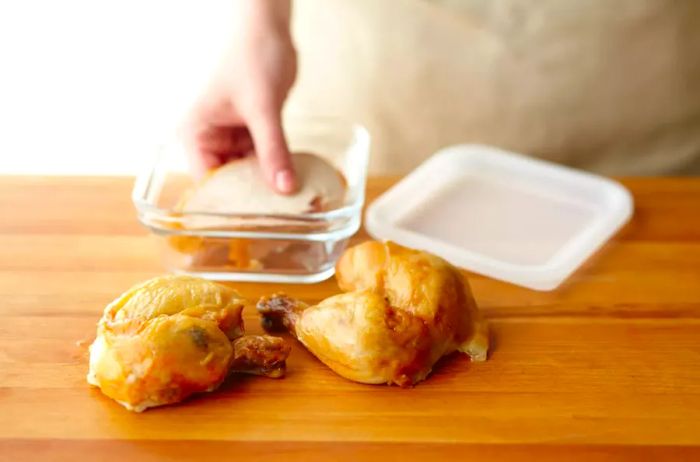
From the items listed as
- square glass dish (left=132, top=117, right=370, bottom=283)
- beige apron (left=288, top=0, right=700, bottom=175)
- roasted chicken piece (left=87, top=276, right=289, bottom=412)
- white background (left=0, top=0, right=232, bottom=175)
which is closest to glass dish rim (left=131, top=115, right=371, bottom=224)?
square glass dish (left=132, top=117, right=370, bottom=283)

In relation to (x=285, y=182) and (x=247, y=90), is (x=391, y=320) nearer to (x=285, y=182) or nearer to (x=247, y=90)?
(x=285, y=182)

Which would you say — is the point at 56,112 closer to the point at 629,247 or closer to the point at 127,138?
the point at 127,138

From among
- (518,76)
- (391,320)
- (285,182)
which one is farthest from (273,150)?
(518,76)

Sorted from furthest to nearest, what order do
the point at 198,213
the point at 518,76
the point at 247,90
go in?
the point at 518,76, the point at 247,90, the point at 198,213

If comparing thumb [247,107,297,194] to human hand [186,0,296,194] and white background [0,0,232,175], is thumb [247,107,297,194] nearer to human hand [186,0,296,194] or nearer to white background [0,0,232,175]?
human hand [186,0,296,194]

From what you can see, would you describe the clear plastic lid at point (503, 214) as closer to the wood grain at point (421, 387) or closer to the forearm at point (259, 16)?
the wood grain at point (421, 387)

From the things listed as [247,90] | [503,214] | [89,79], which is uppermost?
[247,90]

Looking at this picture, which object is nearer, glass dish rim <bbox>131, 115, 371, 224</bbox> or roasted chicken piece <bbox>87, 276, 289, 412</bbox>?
roasted chicken piece <bbox>87, 276, 289, 412</bbox>
